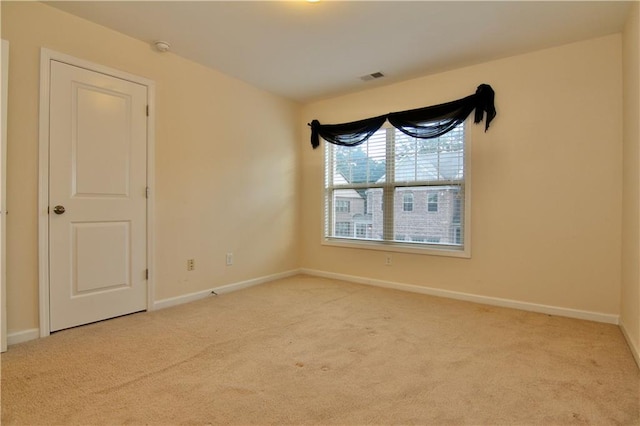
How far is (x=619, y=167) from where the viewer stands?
9.21ft

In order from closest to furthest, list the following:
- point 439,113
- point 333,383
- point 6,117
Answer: point 333,383 → point 6,117 → point 439,113

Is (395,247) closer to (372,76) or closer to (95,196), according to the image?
(372,76)

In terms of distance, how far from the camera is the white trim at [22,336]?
2344mm

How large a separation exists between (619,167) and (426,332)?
209 cm

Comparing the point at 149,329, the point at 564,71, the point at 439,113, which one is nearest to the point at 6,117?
the point at 149,329

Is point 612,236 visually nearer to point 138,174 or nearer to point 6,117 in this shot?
point 138,174

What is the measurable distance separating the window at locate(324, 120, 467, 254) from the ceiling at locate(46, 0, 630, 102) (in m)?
0.88

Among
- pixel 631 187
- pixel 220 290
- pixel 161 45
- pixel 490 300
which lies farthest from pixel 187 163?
pixel 631 187

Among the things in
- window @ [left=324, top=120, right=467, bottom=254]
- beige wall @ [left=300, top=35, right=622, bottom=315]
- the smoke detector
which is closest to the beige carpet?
beige wall @ [left=300, top=35, right=622, bottom=315]

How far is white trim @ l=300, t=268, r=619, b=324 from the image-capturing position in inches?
114

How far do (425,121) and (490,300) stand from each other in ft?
6.39

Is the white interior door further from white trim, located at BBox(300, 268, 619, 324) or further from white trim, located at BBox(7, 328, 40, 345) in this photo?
white trim, located at BBox(300, 268, 619, 324)

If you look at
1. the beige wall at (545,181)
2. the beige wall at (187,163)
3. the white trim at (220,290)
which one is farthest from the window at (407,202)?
the white trim at (220,290)

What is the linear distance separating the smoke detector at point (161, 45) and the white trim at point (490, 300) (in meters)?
3.11
